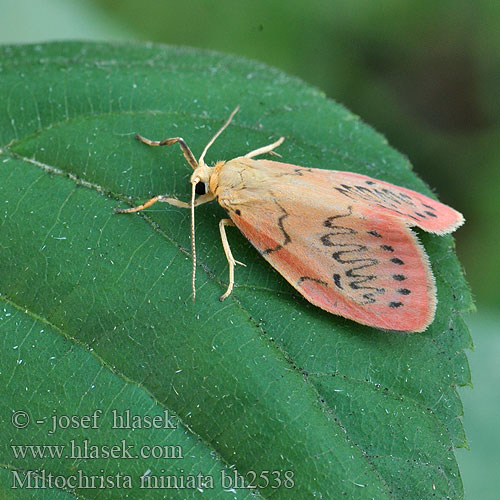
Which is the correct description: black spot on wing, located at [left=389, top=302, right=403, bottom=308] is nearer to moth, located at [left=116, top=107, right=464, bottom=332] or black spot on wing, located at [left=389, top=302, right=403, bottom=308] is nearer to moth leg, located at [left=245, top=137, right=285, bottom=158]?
moth, located at [left=116, top=107, right=464, bottom=332]

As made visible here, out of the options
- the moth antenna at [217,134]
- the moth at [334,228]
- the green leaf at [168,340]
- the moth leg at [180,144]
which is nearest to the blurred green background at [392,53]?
the moth at [334,228]

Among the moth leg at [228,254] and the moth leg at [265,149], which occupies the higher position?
the moth leg at [265,149]

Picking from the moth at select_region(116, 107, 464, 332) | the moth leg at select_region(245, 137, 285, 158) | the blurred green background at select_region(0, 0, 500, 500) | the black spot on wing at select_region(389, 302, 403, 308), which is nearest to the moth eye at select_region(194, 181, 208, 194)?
the moth at select_region(116, 107, 464, 332)

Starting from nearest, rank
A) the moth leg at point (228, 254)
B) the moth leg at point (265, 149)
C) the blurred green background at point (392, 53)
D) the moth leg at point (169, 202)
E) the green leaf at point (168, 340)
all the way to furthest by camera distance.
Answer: the green leaf at point (168, 340) < the moth leg at point (228, 254) < the moth leg at point (169, 202) < the moth leg at point (265, 149) < the blurred green background at point (392, 53)

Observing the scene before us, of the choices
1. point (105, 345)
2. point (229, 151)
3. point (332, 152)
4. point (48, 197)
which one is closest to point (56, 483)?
point (105, 345)

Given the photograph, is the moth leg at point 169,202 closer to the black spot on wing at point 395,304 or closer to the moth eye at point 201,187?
the moth eye at point 201,187

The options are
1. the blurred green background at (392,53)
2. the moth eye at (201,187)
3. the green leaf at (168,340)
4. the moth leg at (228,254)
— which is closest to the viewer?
the green leaf at (168,340)

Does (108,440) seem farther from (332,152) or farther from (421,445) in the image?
(332,152)

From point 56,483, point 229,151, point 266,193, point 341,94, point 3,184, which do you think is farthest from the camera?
point 341,94

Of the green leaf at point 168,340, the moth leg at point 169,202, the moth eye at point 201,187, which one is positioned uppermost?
the moth eye at point 201,187
